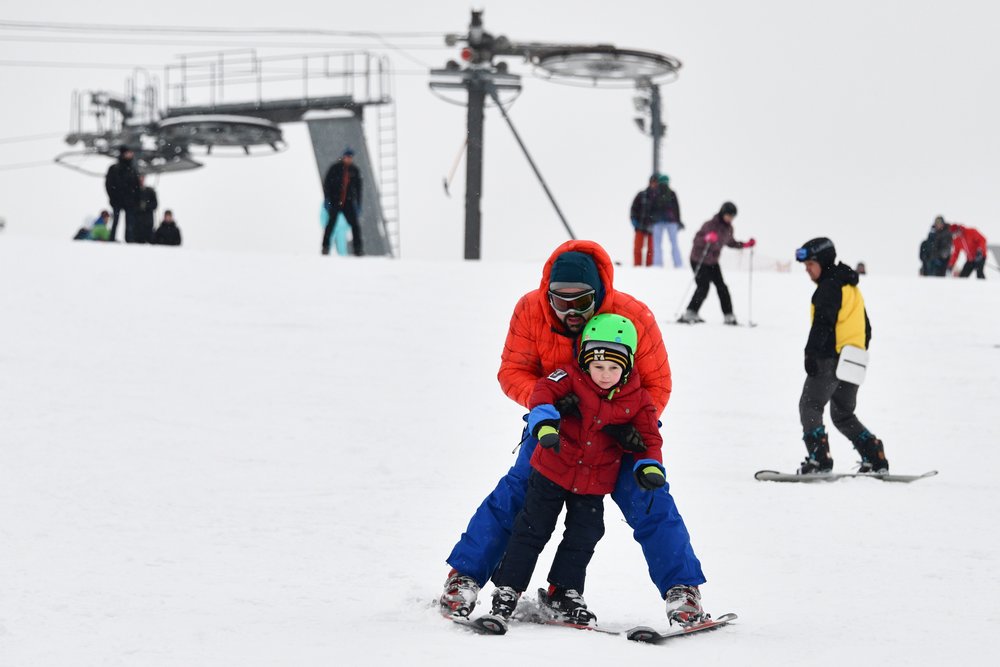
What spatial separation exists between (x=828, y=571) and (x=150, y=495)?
3348mm

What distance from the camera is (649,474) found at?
374cm

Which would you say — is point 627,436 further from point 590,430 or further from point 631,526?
point 631,526

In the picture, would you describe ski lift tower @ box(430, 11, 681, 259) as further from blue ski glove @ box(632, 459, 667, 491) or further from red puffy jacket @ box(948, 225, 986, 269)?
blue ski glove @ box(632, 459, 667, 491)

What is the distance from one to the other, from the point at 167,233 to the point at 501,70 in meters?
7.03

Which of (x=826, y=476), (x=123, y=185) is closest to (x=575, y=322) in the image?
(x=826, y=476)

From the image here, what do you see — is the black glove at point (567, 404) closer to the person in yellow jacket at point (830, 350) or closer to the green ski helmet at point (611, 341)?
the green ski helmet at point (611, 341)

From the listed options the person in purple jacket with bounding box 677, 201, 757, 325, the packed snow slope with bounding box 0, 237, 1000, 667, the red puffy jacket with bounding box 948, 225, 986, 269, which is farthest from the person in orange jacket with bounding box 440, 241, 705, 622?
the red puffy jacket with bounding box 948, 225, 986, 269

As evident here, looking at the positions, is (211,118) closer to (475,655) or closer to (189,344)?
(189,344)

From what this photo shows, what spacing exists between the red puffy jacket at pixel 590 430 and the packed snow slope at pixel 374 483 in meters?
0.52

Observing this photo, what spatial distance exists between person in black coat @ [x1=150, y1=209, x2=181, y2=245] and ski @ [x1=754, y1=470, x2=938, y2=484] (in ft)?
46.3

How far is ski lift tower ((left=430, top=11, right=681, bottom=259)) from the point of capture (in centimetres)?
2092

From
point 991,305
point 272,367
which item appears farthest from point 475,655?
point 991,305

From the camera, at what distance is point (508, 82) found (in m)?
22.1

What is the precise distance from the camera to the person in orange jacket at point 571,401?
393 centimetres
